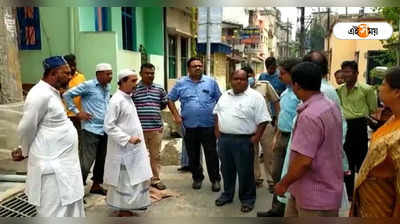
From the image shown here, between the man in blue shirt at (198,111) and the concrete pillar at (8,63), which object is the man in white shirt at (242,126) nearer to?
the man in blue shirt at (198,111)

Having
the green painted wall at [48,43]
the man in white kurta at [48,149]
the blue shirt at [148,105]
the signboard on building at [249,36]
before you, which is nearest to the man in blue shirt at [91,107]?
the blue shirt at [148,105]

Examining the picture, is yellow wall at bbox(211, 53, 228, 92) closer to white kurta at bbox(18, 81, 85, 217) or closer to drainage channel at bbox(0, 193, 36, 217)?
drainage channel at bbox(0, 193, 36, 217)

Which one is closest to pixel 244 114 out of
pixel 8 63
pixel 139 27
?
pixel 8 63

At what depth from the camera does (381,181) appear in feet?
5.61

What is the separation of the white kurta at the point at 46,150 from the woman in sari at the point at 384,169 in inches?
70.9

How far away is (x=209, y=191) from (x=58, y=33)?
4320 millimetres

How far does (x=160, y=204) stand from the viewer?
4184 mm

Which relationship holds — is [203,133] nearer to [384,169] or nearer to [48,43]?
[384,169]

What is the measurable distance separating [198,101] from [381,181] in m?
2.87

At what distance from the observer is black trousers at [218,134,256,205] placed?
388 centimetres

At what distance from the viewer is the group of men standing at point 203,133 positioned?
2172 mm

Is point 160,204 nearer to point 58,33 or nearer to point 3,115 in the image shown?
point 3,115

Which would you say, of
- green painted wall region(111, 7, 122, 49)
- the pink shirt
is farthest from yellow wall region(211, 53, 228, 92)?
the pink shirt

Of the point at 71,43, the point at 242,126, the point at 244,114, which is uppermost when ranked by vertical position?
the point at 71,43
